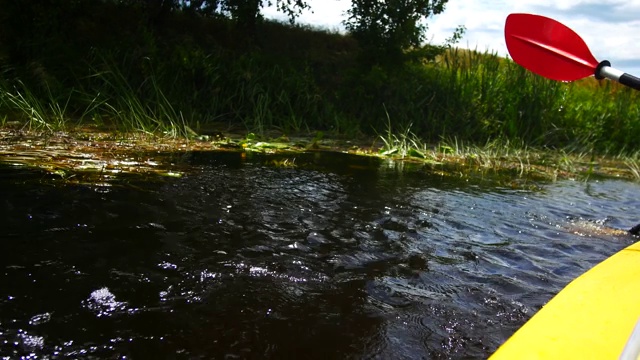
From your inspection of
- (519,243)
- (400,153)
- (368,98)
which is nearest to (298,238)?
(519,243)

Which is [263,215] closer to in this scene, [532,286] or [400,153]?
[532,286]

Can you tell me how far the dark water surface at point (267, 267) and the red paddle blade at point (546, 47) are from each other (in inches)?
34.7

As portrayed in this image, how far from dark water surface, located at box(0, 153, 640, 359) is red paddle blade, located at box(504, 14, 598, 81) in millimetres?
882

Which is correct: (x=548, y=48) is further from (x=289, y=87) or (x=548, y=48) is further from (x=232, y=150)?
Answer: (x=289, y=87)

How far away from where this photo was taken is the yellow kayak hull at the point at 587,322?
93 centimetres

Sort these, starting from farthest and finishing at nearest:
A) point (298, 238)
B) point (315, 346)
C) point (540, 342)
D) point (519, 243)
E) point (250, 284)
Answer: point (519, 243) → point (298, 238) → point (250, 284) → point (315, 346) → point (540, 342)

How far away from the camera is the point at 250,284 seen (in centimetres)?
193

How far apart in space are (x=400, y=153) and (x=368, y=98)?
2522 millimetres

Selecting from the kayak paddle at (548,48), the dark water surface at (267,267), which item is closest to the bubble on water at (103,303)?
the dark water surface at (267,267)

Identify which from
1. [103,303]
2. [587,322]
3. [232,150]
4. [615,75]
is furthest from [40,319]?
[232,150]

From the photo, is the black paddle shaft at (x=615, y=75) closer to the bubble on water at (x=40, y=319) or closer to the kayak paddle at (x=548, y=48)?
the kayak paddle at (x=548, y=48)

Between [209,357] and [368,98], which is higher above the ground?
[368,98]

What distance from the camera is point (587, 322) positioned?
106 cm

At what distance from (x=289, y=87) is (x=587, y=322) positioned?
6.89m
